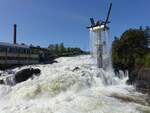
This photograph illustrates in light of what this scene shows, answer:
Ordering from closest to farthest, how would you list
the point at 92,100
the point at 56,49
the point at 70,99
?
the point at 92,100, the point at 70,99, the point at 56,49

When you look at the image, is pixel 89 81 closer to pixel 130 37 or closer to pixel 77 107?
pixel 77 107

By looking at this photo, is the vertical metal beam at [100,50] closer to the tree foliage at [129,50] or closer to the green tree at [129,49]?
the tree foliage at [129,50]

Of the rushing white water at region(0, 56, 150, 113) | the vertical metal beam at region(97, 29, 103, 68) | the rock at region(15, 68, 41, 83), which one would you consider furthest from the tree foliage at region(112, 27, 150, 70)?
the rock at region(15, 68, 41, 83)

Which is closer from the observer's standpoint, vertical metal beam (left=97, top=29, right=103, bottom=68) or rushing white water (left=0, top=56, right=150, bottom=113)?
rushing white water (left=0, top=56, right=150, bottom=113)

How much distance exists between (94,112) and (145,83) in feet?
25.2

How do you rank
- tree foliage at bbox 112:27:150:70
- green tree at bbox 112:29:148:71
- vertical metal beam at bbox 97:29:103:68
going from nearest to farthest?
vertical metal beam at bbox 97:29:103:68 → tree foliage at bbox 112:27:150:70 → green tree at bbox 112:29:148:71

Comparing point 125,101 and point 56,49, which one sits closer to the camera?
point 125,101

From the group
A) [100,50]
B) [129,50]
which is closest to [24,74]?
[100,50]

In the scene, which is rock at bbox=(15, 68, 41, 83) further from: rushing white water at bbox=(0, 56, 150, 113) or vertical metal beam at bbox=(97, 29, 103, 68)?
vertical metal beam at bbox=(97, 29, 103, 68)

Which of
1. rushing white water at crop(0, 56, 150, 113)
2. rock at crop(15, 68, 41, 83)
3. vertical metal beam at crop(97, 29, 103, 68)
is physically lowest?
rushing white water at crop(0, 56, 150, 113)

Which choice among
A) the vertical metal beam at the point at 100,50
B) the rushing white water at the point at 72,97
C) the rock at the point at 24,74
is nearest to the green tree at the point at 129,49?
the vertical metal beam at the point at 100,50

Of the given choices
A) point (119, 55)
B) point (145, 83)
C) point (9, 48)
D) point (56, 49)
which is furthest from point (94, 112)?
point (56, 49)

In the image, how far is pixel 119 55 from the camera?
20188 mm

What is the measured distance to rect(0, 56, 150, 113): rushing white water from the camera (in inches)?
294
